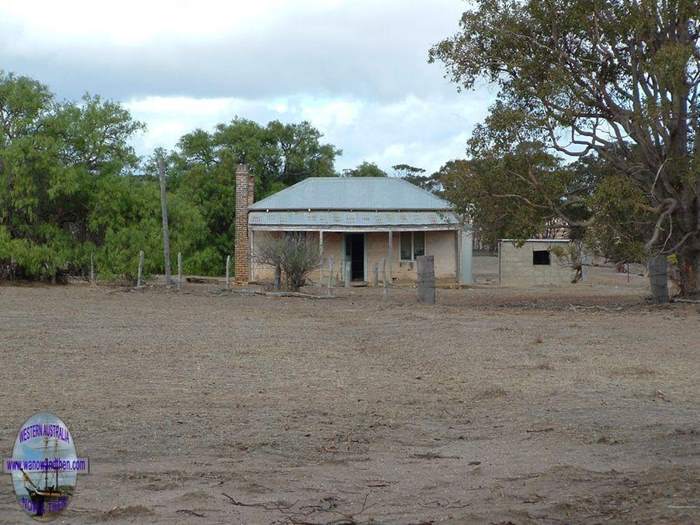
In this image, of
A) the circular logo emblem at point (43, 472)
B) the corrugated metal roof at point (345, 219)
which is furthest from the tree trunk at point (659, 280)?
the circular logo emblem at point (43, 472)

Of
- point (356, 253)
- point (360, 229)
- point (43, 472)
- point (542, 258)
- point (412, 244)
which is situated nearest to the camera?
point (43, 472)

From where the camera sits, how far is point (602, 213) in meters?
22.9

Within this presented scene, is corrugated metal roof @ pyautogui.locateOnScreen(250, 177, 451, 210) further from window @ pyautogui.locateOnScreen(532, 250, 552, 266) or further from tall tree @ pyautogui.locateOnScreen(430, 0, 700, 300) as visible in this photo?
tall tree @ pyautogui.locateOnScreen(430, 0, 700, 300)

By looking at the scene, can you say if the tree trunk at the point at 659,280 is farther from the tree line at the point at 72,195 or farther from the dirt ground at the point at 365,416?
the tree line at the point at 72,195

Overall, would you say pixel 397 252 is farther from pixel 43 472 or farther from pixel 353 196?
pixel 43 472

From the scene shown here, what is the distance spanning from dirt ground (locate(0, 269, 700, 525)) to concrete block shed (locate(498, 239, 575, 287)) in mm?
21193

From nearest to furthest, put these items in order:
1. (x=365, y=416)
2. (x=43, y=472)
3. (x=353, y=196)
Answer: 1. (x=43, y=472)
2. (x=365, y=416)
3. (x=353, y=196)

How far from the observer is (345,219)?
127ft

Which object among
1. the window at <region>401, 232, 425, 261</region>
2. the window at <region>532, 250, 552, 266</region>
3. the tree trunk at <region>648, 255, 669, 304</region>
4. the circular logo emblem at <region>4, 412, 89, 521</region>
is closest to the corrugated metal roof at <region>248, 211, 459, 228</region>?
the window at <region>401, 232, 425, 261</region>

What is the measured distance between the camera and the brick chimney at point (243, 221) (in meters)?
38.8

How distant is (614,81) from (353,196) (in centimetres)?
1671

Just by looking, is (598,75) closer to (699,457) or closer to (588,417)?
(588,417)

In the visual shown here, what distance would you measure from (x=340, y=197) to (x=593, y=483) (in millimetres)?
34031

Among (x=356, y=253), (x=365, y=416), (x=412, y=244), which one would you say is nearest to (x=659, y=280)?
(x=412, y=244)
